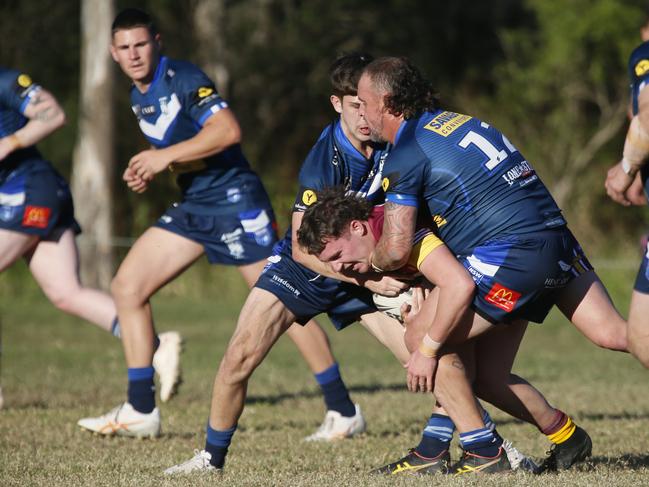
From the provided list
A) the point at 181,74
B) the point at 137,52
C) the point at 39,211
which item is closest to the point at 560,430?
the point at 181,74

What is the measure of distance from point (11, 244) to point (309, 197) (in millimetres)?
2984

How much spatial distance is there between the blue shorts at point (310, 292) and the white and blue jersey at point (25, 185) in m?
2.48

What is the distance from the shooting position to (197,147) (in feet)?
21.1

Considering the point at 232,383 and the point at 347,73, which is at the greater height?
the point at 347,73

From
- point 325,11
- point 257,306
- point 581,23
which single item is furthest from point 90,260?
point 257,306

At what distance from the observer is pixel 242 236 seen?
6824 millimetres

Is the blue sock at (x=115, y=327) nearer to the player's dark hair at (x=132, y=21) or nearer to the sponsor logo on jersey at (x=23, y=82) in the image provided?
the sponsor logo on jersey at (x=23, y=82)

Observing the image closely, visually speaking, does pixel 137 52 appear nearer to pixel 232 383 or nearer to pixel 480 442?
pixel 232 383

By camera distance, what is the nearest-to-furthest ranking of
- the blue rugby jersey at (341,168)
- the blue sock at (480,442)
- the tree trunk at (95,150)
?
the blue sock at (480,442) → the blue rugby jersey at (341,168) → the tree trunk at (95,150)

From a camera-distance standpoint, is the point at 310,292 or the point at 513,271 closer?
the point at 513,271

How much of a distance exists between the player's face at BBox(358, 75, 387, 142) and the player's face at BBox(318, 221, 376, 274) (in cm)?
43

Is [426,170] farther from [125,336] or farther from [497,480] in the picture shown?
[125,336]

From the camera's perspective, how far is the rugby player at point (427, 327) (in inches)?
188

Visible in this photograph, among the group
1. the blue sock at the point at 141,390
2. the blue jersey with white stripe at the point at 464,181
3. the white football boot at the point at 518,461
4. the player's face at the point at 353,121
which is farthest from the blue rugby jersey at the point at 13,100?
the white football boot at the point at 518,461
